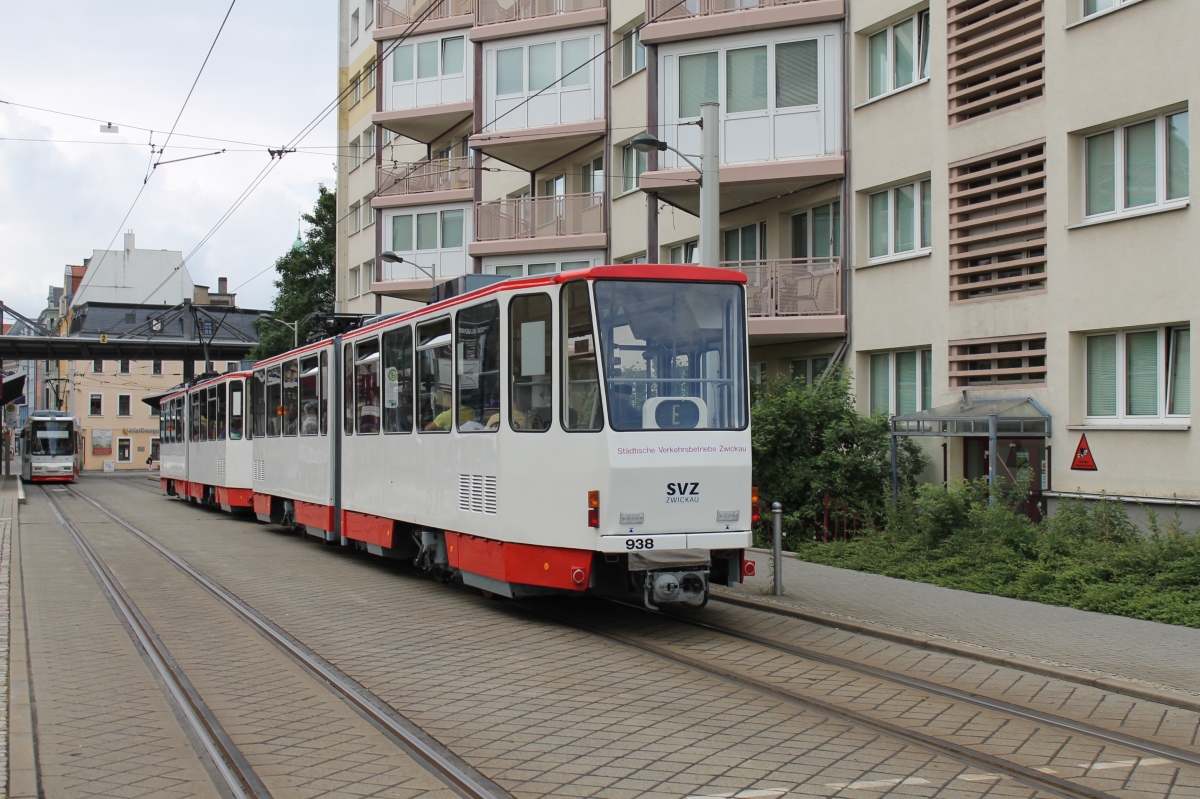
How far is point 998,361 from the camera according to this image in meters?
17.0

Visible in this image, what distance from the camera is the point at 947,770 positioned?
232 inches

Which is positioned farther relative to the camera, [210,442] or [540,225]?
[540,225]

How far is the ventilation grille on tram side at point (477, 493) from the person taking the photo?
10859mm

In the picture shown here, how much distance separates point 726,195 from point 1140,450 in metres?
9.98

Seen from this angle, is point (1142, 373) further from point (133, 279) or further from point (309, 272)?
point (133, 279)

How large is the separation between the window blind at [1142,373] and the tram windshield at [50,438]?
4917 cm

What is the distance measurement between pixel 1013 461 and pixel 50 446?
47.5 meters

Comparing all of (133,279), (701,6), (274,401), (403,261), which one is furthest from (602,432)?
(133,279)

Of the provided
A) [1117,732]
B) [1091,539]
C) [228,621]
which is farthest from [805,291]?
[1117,732]

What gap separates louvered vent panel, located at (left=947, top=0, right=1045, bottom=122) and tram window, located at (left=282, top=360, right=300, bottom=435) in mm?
11065

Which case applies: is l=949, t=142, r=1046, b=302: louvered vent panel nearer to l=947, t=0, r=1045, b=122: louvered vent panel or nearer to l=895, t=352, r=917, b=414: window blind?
l=947, t=0, r=1045, b=122: louvered vent panel

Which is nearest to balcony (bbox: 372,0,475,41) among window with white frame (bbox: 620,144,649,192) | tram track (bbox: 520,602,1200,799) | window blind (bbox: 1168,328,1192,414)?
window with white frame (bbox: 620,144,649,192)

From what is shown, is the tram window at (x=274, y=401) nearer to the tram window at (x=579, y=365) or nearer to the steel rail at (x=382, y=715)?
the steel rail at (x=382, y=715)

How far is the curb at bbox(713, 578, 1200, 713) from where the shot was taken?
764 centimetres
